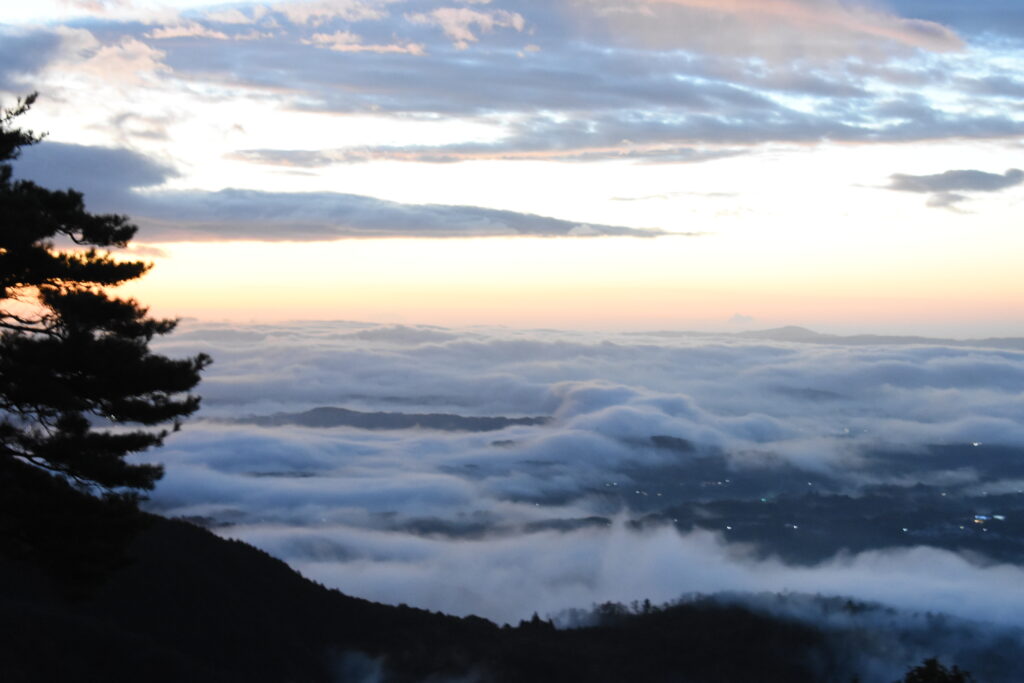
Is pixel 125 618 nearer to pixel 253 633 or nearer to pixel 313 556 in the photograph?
pixel 253 633

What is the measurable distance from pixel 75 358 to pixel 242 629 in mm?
62604

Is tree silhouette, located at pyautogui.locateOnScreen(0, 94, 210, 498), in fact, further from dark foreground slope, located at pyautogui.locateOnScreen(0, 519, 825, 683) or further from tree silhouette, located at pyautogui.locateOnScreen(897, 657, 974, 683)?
dark foreground slope, located at pyautogui.locateOnScreen(0, 519, 825, 683)

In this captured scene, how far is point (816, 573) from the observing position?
191 m

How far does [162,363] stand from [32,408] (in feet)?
7.78

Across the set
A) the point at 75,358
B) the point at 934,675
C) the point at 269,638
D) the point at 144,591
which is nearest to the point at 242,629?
the point at 269,638

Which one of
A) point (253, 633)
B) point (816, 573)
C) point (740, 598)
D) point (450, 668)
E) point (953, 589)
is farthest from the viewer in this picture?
point (816, 573)

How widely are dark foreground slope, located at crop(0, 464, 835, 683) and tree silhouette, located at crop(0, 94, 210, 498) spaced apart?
0.95 m

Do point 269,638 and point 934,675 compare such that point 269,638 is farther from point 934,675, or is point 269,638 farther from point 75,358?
point 75,358

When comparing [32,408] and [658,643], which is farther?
[658,643]

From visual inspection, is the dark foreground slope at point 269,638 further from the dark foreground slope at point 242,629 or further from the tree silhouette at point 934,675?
the tree silhouette at point 934,675

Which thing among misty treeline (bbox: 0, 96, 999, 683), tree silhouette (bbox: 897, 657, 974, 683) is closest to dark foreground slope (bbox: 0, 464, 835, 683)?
misty treeline (bbox: 0, 96, 999, 683)

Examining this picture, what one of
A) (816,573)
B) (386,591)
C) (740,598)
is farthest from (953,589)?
(386,591)

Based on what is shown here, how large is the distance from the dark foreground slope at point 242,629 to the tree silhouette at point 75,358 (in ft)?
3.13

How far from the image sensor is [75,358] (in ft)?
50.3
